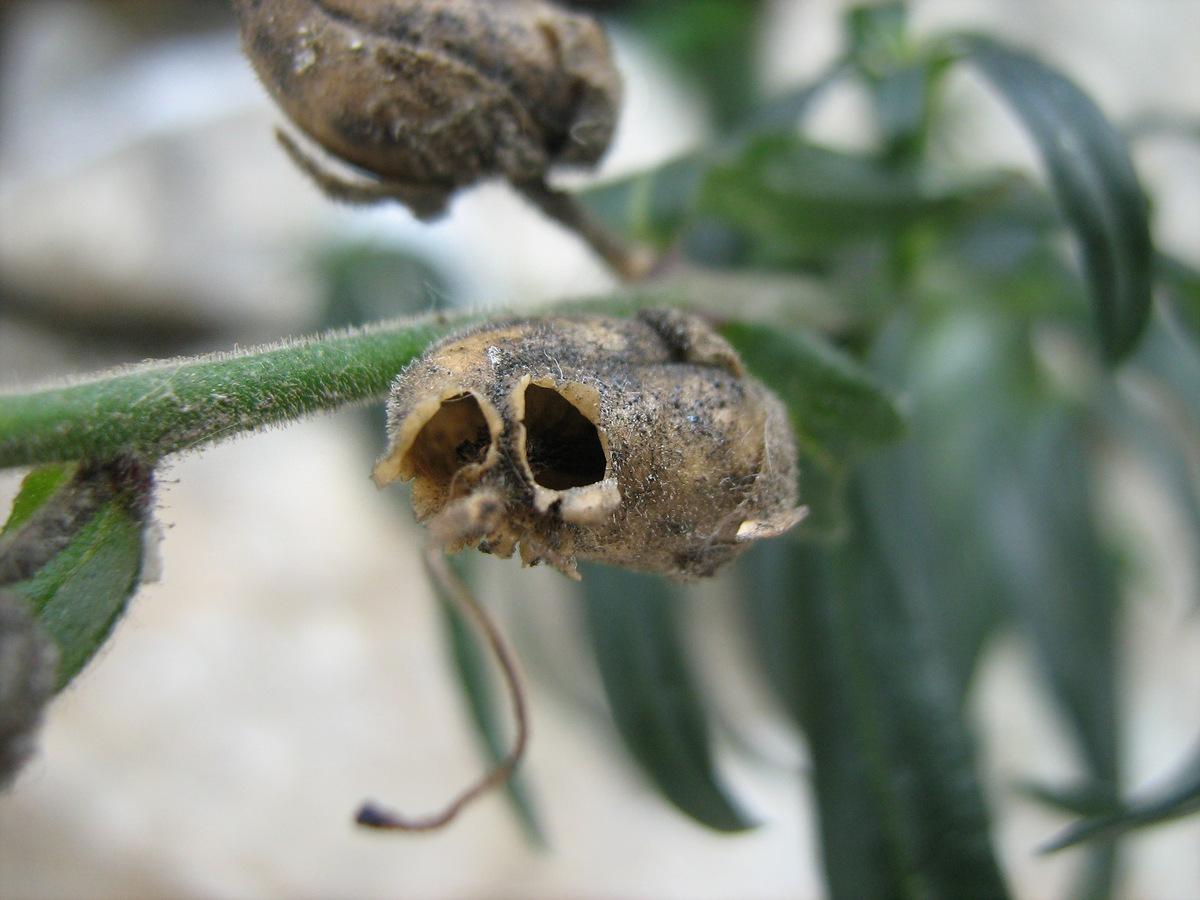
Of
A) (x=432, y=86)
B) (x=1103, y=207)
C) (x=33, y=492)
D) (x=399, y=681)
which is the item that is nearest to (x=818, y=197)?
(x=1103, y=207)

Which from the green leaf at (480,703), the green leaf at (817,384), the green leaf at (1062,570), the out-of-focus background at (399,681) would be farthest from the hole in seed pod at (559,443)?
the green leaf at (1062,570)

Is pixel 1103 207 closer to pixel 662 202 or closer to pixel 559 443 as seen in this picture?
pixel 662 202

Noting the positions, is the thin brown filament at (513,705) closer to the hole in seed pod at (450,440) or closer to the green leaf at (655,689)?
the hole in seed pod at (450,440)

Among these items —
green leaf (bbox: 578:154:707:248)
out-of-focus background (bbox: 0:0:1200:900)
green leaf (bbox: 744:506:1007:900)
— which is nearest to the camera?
green leaf (bbox: 744:506:1007:900)

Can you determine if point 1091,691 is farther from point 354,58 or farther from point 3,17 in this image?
point 3,17

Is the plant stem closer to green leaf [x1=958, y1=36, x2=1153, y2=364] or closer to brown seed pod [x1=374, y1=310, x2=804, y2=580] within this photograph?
brown seed pod [x1=374, y1=310, x2=804, y2=580]

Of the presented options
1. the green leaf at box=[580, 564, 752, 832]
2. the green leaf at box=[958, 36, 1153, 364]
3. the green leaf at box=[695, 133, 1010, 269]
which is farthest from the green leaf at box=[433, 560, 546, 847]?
the green leaf at box=[958, 36, 1153, 364]
